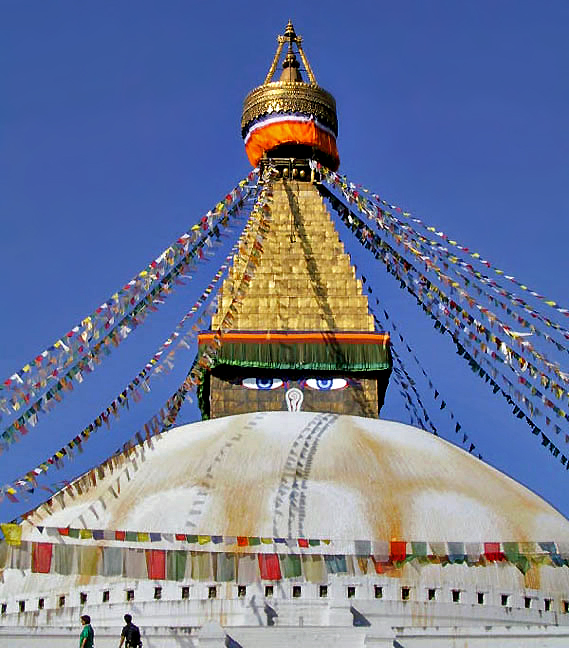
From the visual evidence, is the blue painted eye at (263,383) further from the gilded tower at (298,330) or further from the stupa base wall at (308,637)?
the stupa base wall at (308,637)

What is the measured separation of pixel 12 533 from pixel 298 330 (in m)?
7.12

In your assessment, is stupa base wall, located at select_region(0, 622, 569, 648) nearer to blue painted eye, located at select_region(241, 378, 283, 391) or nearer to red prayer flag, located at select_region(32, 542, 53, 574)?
red prayer flag, located at select_region(32, 542, 53, 574)

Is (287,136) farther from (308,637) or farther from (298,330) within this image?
(308,637)

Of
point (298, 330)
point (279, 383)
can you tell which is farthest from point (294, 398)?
point (298, 330)

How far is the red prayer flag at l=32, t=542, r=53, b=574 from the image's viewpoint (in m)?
13.8

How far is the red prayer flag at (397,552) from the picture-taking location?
43.4ft

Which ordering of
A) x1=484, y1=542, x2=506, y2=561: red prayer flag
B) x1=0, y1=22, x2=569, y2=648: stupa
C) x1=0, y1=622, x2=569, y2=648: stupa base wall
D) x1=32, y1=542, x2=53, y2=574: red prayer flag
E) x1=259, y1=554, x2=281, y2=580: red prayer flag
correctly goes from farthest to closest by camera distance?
1. x1=32, y1=542, x2=53, y2=574: red prayer flag
2. x1=484, y1=542, x2=506, y2=561: red prayer flag
3. x1=259, y1=554, x2=281, y2=580: red prayer flag
4. x1=0, y1=22, x2=569, y2=648: stupa
5. x1=0, y1=622, x2=569, y2=648: stupa base wall

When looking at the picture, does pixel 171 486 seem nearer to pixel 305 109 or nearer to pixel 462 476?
pixel 462 476

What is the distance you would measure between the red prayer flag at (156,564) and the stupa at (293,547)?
0.02m

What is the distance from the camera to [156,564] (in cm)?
1336

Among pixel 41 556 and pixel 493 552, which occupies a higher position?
pixel 41 556

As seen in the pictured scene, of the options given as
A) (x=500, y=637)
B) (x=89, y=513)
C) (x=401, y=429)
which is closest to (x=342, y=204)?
(x=401, y=429)

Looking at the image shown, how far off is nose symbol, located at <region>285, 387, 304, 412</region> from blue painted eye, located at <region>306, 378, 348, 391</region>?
0.23m

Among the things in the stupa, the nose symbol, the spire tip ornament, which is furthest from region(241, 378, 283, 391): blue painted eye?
the spire tip ornament
